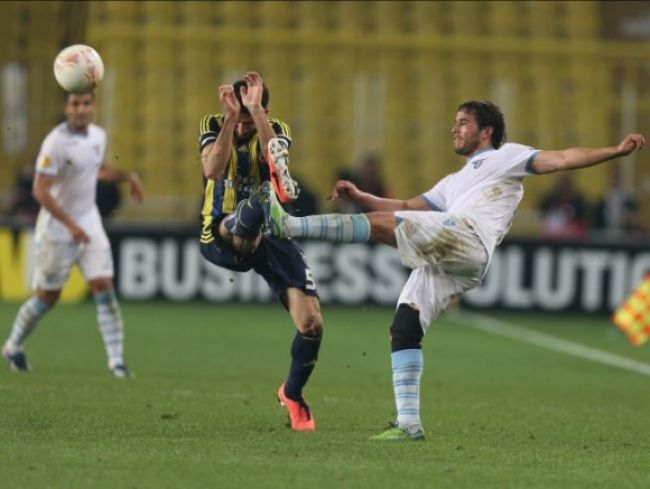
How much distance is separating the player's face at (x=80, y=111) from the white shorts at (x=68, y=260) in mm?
925

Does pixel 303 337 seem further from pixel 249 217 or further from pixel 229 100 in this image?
pixel 229 100

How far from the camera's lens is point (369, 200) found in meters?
9.16

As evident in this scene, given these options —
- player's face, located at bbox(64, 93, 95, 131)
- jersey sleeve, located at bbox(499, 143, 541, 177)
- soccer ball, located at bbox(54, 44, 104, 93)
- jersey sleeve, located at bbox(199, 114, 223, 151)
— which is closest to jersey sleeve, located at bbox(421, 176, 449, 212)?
jersey sleeve, located at bbox(499, 143, 541, 177)

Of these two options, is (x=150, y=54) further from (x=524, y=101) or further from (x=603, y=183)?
(x=603, y=183)

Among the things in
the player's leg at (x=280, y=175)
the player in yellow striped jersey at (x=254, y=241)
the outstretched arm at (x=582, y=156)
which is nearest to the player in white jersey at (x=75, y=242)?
the player in yellow striped jersey at (x=254, y=241)

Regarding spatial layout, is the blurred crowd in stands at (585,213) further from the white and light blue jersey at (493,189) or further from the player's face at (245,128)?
the white and light blue jersey at (493,189)

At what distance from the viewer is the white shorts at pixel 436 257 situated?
27.6ft

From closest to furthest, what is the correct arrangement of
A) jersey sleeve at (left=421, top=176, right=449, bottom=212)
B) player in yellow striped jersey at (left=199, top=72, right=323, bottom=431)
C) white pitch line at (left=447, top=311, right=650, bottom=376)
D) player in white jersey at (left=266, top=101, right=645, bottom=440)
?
1. player in white jersey at (left=266, top=101, right=645, bottom=440)
2. jersey sleeve at (left=421, top=176, right=449, bottom=212)
3. player in yellow striped jersey at (left=199, top=72, right=323, bottom=431)
4. white pitch line at (left=447, top=311, right=650, bottom=376)

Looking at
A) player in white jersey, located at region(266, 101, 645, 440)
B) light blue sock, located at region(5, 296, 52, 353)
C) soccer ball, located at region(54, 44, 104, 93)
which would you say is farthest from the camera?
light blue sock, located at region(5, 296, 52, 353)

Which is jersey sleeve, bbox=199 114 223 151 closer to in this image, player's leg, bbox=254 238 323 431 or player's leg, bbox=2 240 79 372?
player's leg, bbox=254 238 323 431

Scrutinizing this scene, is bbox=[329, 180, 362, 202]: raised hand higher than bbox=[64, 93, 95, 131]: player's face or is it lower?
lower

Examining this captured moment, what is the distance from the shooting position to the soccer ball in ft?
34.7

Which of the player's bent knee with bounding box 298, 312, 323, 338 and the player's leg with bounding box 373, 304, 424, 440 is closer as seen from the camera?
the player's leg with bounding box 373, 304, 424, 440

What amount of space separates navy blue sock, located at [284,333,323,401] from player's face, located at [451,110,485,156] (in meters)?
1.50
